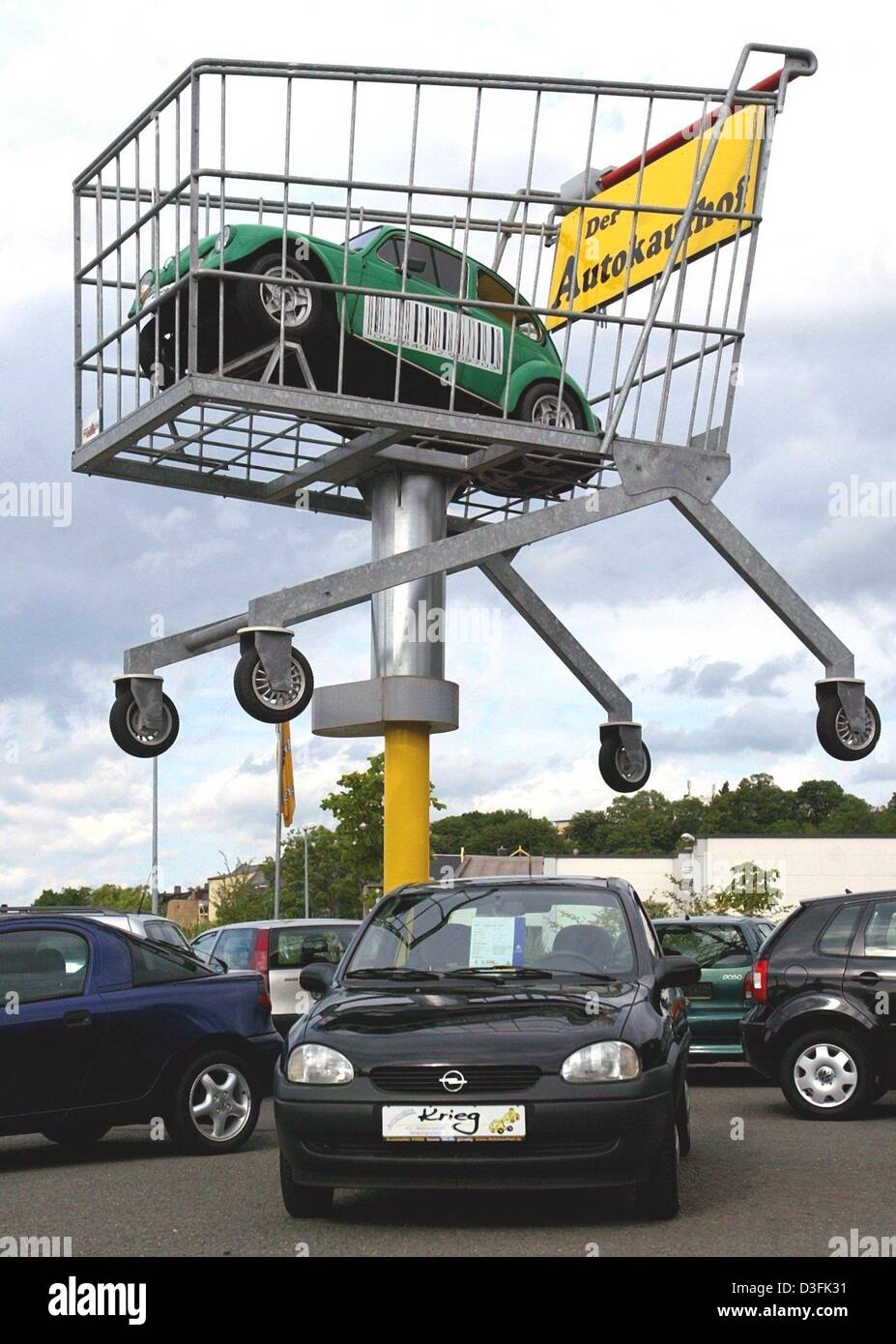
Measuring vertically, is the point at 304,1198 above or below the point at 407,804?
below

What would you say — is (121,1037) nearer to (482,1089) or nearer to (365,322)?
(482,1089)

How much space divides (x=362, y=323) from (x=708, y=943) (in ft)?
20.6

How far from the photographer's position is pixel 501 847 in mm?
122750

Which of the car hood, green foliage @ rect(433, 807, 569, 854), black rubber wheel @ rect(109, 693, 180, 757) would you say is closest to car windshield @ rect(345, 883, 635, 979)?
the car hood

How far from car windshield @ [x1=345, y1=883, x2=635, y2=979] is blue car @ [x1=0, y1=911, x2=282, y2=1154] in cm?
207

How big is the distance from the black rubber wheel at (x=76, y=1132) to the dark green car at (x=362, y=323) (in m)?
6.12

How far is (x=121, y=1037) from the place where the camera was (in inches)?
A: 418

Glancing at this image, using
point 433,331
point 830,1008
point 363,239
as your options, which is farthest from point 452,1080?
point 363,239

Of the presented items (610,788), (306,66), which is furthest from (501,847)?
(306,66)

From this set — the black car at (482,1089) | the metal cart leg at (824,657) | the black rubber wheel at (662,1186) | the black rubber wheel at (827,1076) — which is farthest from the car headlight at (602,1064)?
the metal cart leg at (824,657)

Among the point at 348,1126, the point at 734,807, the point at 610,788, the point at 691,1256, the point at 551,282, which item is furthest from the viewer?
the point at 734,807

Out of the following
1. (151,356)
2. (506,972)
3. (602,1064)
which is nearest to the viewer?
(602,1064)
